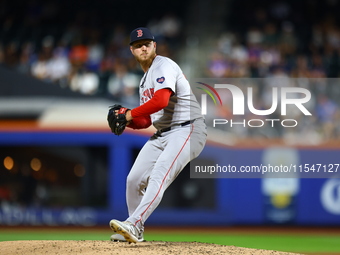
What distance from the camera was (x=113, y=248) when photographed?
434cm

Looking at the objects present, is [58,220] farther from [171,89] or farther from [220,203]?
[171,89]

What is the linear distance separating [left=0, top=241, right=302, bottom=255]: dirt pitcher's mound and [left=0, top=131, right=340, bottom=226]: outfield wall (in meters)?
5.18

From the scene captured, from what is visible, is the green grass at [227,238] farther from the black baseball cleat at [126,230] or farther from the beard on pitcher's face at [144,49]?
the beard on pitcher's face at [144,49]

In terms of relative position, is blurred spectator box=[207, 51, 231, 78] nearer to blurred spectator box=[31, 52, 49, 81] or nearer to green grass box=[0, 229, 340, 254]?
green grass box=[0, 229, 340, 254]

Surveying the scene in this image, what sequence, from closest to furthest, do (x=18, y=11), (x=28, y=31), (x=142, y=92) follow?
1. (x=142, y=92)
2. (x=28, y=31)
3. (x=18, y=11)

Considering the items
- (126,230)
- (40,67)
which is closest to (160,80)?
(126,230)

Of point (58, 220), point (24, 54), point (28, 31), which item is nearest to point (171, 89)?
point (58, 220)

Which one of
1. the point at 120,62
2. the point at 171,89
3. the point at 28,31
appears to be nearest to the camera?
the point at 171,89

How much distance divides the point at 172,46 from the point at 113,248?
25.8ft

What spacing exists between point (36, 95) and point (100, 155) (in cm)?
162

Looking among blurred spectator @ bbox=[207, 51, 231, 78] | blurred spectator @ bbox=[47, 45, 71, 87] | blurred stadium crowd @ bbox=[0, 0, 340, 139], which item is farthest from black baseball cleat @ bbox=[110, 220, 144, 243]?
blurred spectator @ bbox=[47, 45, 71, 87]

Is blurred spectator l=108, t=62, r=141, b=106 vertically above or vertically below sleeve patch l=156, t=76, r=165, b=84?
above

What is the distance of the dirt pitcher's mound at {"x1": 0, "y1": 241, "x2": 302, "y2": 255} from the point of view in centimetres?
422

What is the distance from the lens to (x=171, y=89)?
4.44 metres
